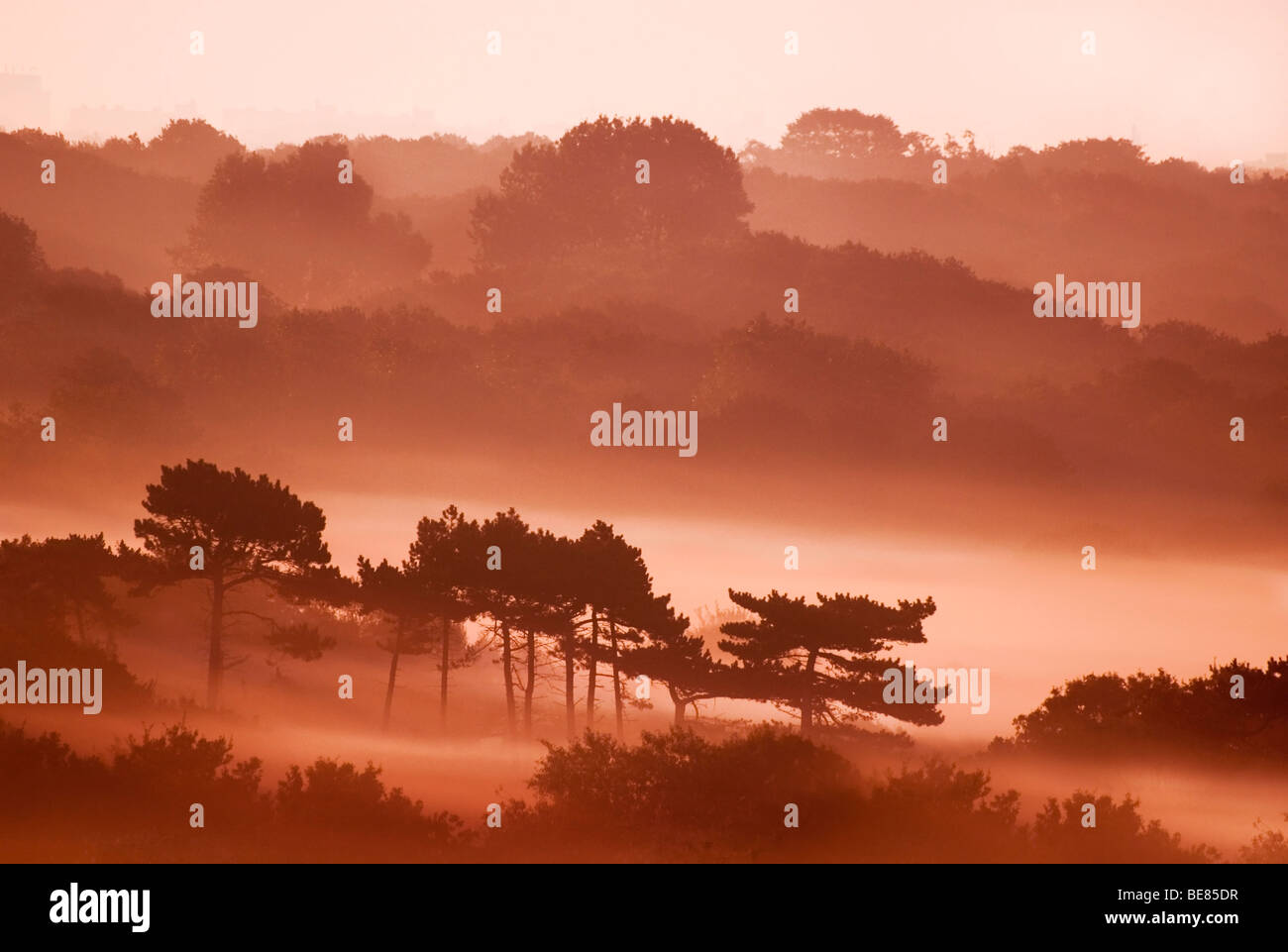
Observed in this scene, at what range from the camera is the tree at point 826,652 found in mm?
42688

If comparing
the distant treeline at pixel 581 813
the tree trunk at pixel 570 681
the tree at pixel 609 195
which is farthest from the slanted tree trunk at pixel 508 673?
the tree at pixel 609 195

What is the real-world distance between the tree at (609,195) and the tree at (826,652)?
1508 inches

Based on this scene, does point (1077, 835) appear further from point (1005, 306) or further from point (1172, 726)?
point (1005, 306)

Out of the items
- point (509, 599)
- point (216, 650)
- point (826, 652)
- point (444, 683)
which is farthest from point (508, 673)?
point (826, 652)

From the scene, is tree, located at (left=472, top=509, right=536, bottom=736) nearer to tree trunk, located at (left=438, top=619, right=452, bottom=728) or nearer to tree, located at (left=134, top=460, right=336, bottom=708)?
tree trunk, located at (left=438, top=619, right=452, bottom=728)

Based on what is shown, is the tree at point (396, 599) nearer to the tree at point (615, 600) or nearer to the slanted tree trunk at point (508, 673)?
the slanted tree trunk at point (508, 673)

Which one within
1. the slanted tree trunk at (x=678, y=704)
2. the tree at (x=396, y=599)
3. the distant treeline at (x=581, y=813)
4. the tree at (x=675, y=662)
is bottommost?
the distant treeline at (x=581, y=813)

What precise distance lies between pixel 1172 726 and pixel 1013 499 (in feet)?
83.5

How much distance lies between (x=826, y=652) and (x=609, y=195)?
139ft

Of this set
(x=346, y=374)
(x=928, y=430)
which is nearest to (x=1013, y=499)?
(x=928, y=430)

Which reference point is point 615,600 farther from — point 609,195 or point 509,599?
point 609,195

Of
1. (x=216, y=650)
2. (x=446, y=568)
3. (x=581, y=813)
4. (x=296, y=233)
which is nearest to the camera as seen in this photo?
(x=581, y=813)

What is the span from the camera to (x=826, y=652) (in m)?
43.3

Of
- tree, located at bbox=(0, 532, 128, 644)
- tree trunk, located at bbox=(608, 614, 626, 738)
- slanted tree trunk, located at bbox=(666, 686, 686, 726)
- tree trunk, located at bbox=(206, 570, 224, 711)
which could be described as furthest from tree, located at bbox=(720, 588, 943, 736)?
tree, located at bbox=(0, 532, 128, 644)
